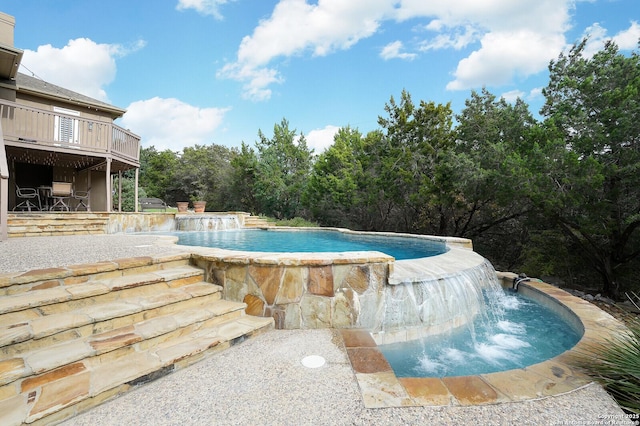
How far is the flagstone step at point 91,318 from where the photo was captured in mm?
1989

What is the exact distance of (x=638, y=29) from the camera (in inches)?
319

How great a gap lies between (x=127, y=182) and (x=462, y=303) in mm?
22550

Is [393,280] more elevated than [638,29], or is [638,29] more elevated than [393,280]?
[638,29]

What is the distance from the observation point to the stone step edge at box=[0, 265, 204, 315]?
89.0 inches

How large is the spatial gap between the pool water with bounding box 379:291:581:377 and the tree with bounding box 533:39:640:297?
5.80 m

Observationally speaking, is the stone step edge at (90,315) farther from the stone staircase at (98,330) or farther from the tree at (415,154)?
the tree at (415,154)

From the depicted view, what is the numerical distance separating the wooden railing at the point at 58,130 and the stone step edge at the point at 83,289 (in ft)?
28.7

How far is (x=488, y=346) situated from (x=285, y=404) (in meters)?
2.57

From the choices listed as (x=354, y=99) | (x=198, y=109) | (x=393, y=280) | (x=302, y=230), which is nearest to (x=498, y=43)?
(x=354, y=99)

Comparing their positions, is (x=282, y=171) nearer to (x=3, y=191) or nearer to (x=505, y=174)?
(x=505, y=174)

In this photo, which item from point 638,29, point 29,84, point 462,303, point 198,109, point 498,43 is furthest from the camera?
point 198,109

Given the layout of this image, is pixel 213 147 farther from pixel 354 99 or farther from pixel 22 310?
pixel 22 310

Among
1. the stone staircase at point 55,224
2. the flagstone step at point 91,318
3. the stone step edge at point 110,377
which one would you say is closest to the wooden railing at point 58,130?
the stone staircase at point 55,224

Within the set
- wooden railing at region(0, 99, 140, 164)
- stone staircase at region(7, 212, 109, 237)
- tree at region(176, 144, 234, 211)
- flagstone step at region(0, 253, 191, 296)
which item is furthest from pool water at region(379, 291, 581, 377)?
tree at region(176, 144, 234, 211)
